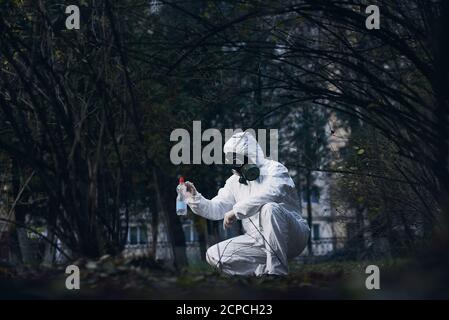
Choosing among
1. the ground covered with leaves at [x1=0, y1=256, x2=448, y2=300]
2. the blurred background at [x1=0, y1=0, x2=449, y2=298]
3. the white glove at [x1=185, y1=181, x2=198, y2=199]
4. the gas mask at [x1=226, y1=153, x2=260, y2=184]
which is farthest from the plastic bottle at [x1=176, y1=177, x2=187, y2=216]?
the ground covered with leaves at [x1=0, y1=256, x2=448, y2=300]

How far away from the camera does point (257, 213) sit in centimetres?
1065

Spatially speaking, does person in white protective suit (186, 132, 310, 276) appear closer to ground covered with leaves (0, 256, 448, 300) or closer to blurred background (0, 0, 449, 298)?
blurred background (0, 0, 449, 298)

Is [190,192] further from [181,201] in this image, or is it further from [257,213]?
[257,213]

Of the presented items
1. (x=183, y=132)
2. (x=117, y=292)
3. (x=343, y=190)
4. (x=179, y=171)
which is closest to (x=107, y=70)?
(x=117, y=292)

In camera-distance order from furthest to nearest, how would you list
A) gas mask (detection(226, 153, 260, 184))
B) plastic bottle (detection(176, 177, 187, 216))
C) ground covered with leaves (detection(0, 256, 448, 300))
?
plastic bottle (detection(176, 177, 187, 216)) < gas mask (detection(226, 153, 260, 184)) < ground covered with leaves (detection(0, 256, 448, 300))

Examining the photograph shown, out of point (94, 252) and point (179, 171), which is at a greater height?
point (179, 171)

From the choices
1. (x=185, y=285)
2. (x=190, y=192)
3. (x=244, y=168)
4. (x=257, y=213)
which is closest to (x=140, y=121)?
(x=190, y=192)

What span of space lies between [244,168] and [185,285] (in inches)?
122

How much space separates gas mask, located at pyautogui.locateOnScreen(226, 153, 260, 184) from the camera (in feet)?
35.1

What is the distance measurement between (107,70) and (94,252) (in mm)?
1764

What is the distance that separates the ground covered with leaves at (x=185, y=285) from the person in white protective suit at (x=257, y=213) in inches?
71.1

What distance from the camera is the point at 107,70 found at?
9.61 metres

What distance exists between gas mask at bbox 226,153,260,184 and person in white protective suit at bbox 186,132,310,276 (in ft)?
0.04

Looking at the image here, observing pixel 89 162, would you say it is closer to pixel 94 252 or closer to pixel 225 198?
pixel 94 252
